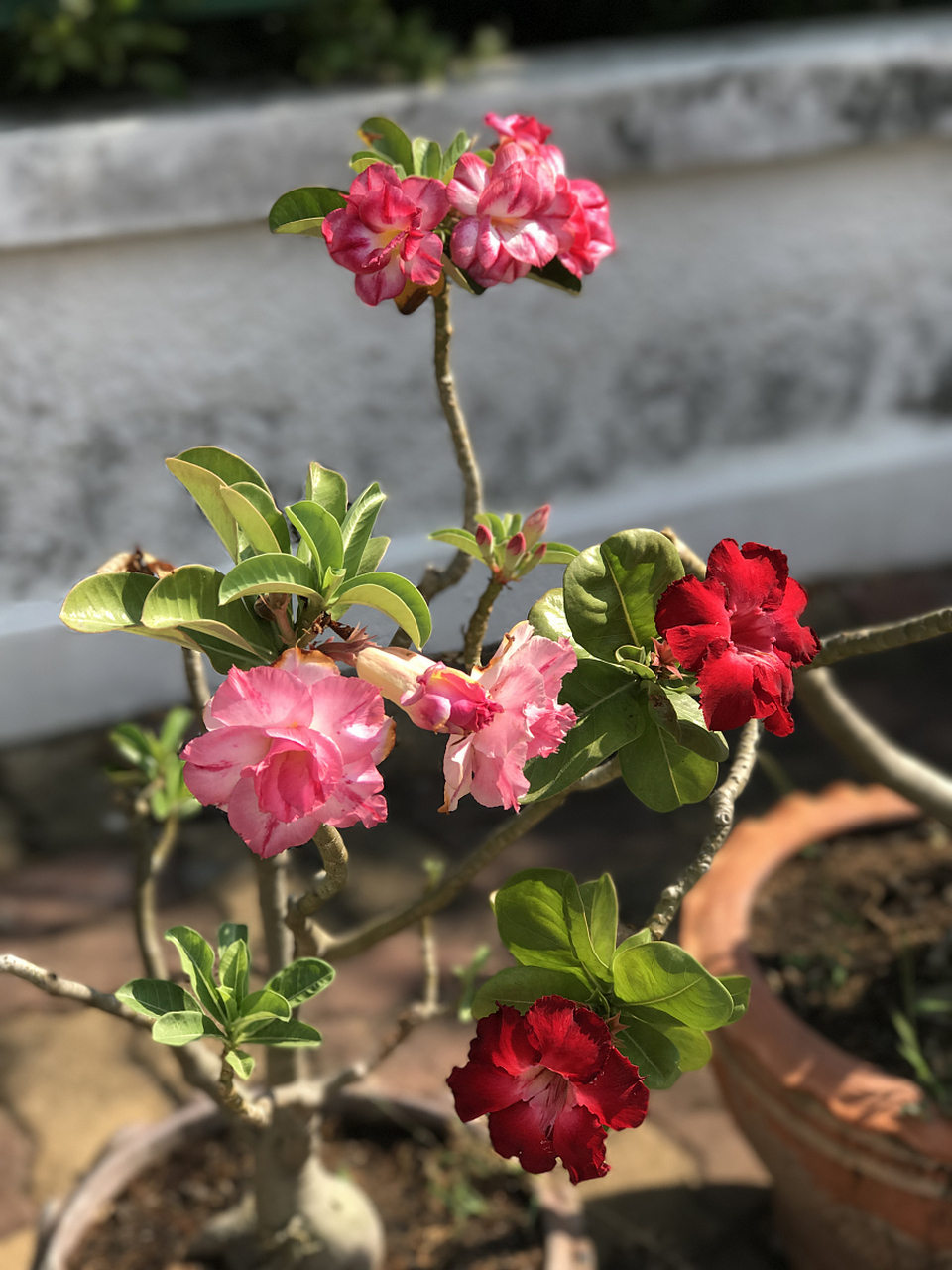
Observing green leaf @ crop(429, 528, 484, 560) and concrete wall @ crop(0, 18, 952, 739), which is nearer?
green leaf @ crop(429, 528, 484, 560)

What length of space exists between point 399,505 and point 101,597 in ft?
5.56

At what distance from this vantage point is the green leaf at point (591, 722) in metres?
0.66

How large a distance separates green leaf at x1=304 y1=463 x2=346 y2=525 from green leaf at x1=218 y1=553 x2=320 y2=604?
3.7 inches

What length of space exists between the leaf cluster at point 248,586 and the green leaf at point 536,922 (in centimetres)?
16

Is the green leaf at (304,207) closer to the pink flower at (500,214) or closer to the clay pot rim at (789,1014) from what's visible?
the pink flower at (500,214)

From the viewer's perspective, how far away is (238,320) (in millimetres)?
2160

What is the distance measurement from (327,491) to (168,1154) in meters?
1.02

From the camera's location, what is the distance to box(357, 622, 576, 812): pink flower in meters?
0.60

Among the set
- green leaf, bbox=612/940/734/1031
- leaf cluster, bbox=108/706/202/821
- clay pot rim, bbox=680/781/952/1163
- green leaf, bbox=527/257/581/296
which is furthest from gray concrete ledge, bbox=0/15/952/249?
green leaf, bbox=612/940/734/1031

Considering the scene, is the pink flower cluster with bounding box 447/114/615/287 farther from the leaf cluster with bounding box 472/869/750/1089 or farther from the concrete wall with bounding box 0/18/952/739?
the concrete wall with bounding box 0/18/952/739

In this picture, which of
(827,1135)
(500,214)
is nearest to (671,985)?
(500,214)

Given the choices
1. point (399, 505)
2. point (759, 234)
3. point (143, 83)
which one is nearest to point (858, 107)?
point (759, 234)

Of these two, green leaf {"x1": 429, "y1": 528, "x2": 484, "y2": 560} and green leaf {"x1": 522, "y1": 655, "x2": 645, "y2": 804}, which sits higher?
green leaf {"x1": 429, "y1": 528, "x2": 484, "y2": 560}

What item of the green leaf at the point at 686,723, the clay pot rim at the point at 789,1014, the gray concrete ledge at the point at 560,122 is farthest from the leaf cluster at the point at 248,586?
the gray concrete ledge at the point at 560,122
